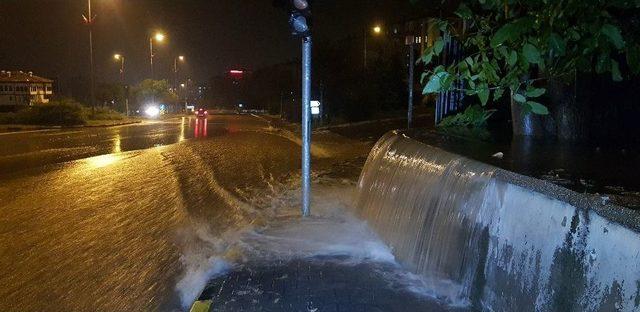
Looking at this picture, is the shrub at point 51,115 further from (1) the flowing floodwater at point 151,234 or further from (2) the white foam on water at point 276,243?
(2) the white foam on water at point 276,243

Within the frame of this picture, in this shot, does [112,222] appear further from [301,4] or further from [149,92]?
[149,92]

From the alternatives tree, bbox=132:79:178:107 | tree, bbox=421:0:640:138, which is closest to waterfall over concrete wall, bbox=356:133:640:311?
tree, bbox=421:0:640:138

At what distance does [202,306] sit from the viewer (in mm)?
4605

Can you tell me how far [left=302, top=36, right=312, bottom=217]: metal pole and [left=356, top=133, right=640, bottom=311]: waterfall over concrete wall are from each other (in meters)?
1.58

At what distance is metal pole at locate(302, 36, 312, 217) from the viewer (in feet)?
26.2

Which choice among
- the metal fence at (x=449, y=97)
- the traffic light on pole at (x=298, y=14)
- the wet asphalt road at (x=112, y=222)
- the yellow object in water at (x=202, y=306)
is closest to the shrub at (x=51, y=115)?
the wet asphalt road at (x=112, y=222)

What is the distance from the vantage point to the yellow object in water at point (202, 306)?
14.9ft

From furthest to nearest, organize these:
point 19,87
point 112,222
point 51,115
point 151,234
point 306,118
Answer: point 19,87 → point 51,115 → point 112,222 → point 306,118 → point 151,234

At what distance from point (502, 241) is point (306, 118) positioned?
4516 mm

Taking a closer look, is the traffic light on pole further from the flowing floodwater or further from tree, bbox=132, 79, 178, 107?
tree, bbox=132, 79, 178, 107

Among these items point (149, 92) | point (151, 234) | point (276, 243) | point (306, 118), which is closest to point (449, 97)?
point (306, 118)

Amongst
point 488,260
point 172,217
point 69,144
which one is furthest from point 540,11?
point 69,144

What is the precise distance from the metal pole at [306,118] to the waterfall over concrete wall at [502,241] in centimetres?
158

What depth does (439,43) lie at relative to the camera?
3469 millimetres
